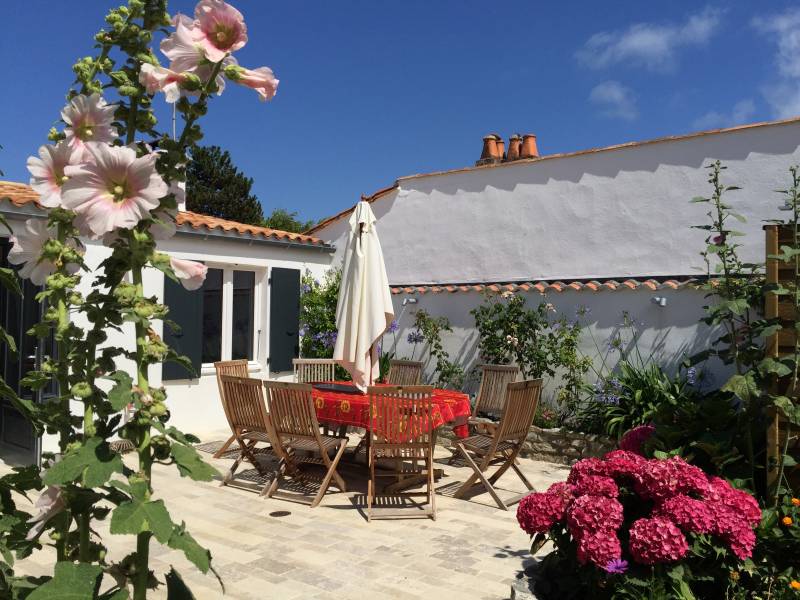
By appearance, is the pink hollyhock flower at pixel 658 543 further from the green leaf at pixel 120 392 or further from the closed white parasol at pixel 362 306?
the closed white parasol at pixel 362 306

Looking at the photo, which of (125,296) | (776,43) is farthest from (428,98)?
(125,296)

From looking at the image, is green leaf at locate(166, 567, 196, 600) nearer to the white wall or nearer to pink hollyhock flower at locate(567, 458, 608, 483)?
pink hollyhock flower at locate(567, 458, 608, 483)

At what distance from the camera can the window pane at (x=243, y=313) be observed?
32.0ft

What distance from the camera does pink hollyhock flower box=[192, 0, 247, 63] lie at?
1266mm

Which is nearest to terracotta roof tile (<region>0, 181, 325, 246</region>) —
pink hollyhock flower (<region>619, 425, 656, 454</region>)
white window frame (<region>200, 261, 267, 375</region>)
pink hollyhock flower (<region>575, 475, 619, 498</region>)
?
white window frame (<region>200, 261, 267, 375</region>)

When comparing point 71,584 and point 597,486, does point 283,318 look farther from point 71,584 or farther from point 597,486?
point 71,584

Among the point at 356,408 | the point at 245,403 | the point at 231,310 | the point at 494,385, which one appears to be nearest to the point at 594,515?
the point at 356,408

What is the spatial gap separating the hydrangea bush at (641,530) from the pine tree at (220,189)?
30286 millimetres

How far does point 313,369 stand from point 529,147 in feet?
16.0

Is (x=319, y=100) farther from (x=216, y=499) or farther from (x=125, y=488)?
(x=125, y=488)

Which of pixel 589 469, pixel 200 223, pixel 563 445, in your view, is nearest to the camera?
pixel 589 469

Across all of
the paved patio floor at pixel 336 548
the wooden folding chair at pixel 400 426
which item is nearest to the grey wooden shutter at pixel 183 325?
the paved patio floor at pixel 336 548

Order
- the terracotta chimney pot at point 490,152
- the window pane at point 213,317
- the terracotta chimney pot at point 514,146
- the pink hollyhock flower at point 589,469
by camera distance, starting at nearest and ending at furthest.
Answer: the pink hollyhock flower at point 589,469 < the window pane at point 213,317 < the terracotta chimney pot at point 514,146 < the terracotta chimney pot at point 490,152

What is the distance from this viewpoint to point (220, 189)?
3228 cm
